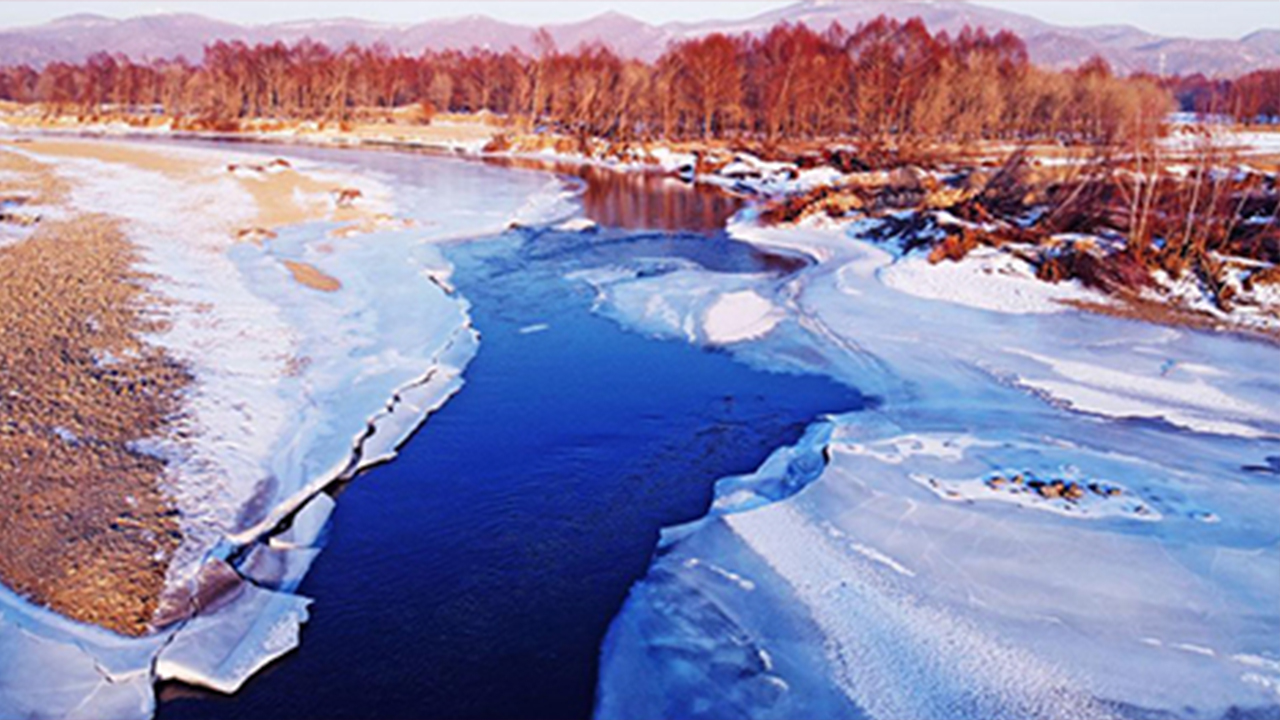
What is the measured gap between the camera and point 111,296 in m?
11.3

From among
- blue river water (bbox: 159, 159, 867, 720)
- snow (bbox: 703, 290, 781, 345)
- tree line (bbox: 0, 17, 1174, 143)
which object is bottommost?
blue river water (bbox: 159, 159, 867, 720)

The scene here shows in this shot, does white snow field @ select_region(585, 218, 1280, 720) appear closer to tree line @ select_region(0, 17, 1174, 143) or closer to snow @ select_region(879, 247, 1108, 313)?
snow @ select_region(879, 247, 1108, 313)

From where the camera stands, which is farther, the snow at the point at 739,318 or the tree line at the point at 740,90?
the tree line at the point at 740,90

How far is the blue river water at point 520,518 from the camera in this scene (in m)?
5.05

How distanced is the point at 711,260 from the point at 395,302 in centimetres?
675

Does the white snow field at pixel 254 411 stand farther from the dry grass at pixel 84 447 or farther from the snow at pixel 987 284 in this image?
the snow at pixel 987 284

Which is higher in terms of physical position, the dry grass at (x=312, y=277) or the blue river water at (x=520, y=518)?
the dry grass at (x=312, y=277)

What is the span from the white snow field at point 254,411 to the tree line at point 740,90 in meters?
35.4

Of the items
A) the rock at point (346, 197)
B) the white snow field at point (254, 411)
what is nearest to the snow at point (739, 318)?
the white snow field at point (254, 411)

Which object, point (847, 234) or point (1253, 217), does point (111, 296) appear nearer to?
point (847, 234)

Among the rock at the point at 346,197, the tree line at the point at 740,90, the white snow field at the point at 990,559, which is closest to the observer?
the white snow field at the point at 990,559

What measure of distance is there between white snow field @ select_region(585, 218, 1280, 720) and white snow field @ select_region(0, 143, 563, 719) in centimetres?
249

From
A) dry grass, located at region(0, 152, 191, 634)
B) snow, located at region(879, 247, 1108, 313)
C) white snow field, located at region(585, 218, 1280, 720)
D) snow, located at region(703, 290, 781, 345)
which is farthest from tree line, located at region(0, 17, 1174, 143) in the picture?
dry grass, located at region(0, 152, 191, 634)

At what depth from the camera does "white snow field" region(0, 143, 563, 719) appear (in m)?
5.03
